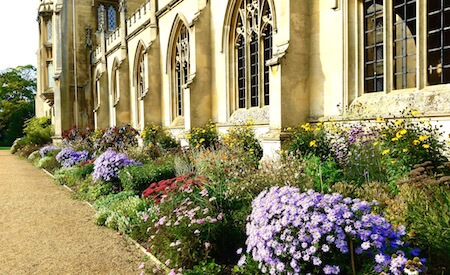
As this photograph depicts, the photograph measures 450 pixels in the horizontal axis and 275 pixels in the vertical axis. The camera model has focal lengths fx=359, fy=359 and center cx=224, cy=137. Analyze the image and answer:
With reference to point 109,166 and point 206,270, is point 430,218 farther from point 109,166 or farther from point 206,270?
point 109,166

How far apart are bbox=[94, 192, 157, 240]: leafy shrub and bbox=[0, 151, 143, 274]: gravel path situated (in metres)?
0.17

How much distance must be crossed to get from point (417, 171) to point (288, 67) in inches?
168

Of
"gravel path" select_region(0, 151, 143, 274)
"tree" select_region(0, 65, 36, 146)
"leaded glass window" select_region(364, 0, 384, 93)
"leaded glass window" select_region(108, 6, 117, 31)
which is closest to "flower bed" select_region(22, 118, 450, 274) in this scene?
"gravel path" select_region(0, 151, 143, 274)

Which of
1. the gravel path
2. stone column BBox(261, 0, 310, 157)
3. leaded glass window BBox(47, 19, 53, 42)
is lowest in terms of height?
the gravel path

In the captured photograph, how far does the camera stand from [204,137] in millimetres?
11250

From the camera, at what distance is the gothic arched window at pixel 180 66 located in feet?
48.0

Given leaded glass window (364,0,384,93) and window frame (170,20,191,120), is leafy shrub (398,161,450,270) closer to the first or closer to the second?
leaded glass window (364,0,384,93)

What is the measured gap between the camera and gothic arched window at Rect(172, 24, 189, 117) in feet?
48.0

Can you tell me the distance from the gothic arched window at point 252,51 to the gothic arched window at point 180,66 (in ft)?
11.6

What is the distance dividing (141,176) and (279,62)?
3826 millimetres

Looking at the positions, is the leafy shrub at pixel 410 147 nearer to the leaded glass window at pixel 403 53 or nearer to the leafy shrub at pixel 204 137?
the leaded glass window at pixel 403 53

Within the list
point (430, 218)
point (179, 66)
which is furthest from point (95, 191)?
point (179, 66)

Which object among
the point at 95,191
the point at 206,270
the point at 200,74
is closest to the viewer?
the point at 206,270

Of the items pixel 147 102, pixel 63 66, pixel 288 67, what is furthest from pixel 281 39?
pixel 63 66
